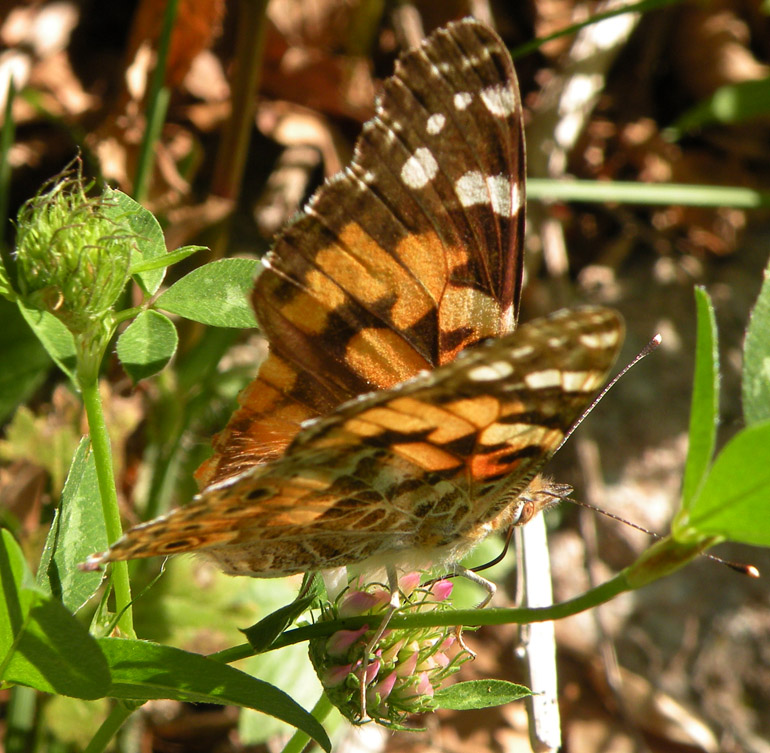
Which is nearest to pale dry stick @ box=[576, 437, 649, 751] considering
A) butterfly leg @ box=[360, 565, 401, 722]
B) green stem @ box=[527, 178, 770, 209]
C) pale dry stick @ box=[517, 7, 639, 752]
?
pale dry stick @ box=[517, 7, 639, 752]

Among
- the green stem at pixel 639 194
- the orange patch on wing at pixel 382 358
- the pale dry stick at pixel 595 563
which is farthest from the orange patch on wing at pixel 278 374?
the green stem at pixel 639 194

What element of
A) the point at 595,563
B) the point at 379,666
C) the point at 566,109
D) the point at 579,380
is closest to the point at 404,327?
the point at 579,380

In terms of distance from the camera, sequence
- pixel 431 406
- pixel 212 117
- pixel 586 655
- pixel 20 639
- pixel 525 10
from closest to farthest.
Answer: pixel 20 639
pixel 431 406
pixel 586 655
pixel 212 117
pixel 525 10

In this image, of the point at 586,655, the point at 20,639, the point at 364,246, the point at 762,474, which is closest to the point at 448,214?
the point at 364,246

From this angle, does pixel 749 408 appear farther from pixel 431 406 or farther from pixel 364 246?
pixel 364 246

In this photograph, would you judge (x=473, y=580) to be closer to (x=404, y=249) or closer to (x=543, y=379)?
(x=543, y=379)

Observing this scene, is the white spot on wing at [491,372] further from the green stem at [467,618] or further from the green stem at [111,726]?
the green stem at [111,726]

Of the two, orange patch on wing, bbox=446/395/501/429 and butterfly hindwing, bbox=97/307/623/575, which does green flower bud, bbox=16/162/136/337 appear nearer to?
butterfly hindwing, bbox=97/307/623/575
